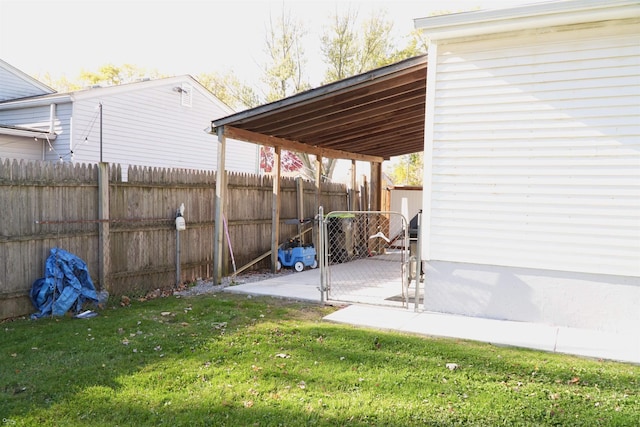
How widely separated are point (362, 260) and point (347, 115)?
4.15 metres

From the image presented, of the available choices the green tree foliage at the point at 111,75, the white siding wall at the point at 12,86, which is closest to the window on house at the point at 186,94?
the white siding wall at the point at 12,86

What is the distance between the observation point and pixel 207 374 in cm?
392

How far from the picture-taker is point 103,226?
6598 mm

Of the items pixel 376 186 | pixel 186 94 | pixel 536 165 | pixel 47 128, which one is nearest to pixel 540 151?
pixel 536 165

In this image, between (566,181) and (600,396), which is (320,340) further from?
(566,181)

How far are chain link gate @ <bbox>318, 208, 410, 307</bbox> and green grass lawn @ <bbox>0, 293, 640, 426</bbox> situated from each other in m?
1.47

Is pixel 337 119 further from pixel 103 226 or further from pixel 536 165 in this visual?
pixel 103 226

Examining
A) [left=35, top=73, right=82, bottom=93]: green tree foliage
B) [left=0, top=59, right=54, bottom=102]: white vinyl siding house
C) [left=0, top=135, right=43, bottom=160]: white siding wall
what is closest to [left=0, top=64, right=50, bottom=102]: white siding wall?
[left=0, top=59, right=54, bottom=102]: white vinyl siding house

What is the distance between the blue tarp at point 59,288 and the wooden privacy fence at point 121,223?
128 millimetres

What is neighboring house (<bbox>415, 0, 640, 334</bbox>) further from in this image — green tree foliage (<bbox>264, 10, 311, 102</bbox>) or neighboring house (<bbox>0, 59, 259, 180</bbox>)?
green tree foliage (<bbox>264, 10, 311, 102</bbox>)

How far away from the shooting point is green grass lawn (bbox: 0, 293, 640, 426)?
10.6 ft

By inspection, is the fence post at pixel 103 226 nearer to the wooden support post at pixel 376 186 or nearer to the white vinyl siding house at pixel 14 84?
the wooden support post at pixel 376 186

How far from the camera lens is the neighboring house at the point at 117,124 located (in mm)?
12211

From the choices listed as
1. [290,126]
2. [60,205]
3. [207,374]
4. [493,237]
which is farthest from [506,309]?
[60,205]
